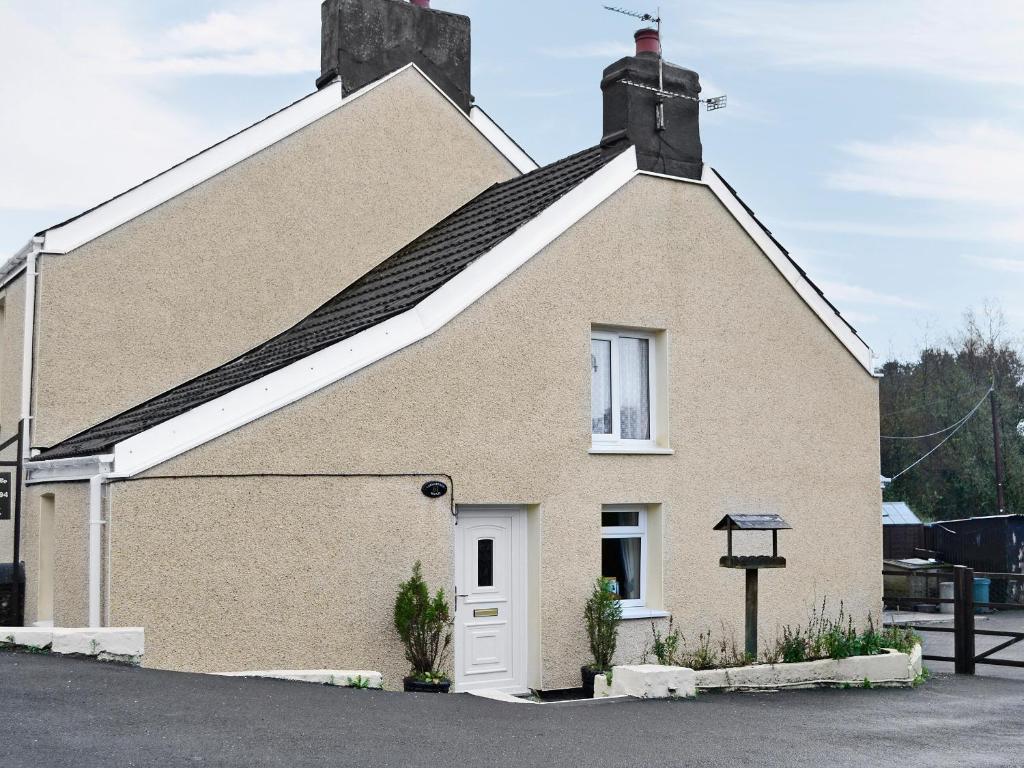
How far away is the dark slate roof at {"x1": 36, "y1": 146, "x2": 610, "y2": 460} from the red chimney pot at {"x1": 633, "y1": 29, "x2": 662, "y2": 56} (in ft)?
4.58

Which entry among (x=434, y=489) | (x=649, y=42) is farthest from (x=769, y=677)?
(x=649, y=42)

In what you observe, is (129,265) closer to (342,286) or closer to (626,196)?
(342,286)

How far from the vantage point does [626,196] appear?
14.1 metres

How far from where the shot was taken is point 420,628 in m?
11.8

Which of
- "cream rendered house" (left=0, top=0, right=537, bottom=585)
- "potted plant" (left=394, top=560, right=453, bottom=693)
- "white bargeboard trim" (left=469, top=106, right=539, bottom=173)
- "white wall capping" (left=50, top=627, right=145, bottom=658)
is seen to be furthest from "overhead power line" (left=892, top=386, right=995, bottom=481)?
"white wall capping" (left=50, top=627, right=145, bottom=658)

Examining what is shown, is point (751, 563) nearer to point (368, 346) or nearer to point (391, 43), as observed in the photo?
point (368, 346)

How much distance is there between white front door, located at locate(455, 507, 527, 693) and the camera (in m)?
12.8

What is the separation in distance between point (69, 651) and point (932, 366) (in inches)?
2167

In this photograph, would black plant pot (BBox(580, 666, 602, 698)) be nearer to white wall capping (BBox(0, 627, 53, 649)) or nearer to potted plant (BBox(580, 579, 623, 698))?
potted plant (BBox(580, 579, 623, 698))

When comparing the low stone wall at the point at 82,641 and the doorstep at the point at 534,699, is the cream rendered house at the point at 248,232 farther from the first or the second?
the doorstep at the point at 534,699

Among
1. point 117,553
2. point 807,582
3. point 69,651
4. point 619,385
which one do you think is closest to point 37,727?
point 69,651

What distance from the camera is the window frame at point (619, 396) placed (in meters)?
14.0

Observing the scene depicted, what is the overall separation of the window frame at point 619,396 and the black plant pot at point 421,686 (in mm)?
3396

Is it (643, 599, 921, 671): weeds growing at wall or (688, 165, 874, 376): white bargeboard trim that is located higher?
(688, 165, 874, 376): white bargeboard trim
